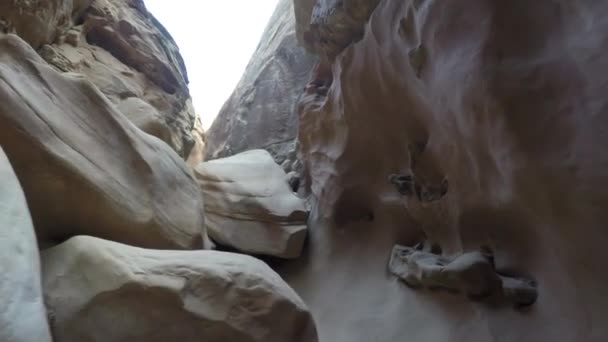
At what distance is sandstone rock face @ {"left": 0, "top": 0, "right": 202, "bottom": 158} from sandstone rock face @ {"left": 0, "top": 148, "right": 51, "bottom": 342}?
2.08 meters

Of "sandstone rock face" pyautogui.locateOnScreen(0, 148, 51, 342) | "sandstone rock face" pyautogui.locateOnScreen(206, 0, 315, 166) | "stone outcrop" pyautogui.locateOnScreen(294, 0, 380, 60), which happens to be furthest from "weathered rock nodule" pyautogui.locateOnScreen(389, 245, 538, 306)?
"sandstone rock face" pyautogui.locateOnScreen(206, 0, 315, 166)

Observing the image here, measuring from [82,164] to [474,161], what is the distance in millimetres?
1826

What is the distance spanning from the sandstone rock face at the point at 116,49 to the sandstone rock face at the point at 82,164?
1056 millimetres

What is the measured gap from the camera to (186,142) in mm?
5305

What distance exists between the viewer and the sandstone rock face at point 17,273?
110cm

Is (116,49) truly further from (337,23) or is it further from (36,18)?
(337,23)

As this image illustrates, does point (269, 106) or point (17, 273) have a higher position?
point (269, 106)

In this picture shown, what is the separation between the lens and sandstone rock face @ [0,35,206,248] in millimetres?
1918

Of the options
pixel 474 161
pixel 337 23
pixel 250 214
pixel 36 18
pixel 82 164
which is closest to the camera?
pixel 82 164

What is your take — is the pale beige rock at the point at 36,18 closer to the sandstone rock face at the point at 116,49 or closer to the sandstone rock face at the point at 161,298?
the sandstone rock face at the point at 116,49

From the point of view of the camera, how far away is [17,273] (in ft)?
3.99

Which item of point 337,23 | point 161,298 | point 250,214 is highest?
point 337,23

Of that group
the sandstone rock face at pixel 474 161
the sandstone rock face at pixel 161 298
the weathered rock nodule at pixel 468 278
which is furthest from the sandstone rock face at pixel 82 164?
the sandstone rock face at pixel 474 161

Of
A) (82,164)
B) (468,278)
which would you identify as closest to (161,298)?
(82,164)
